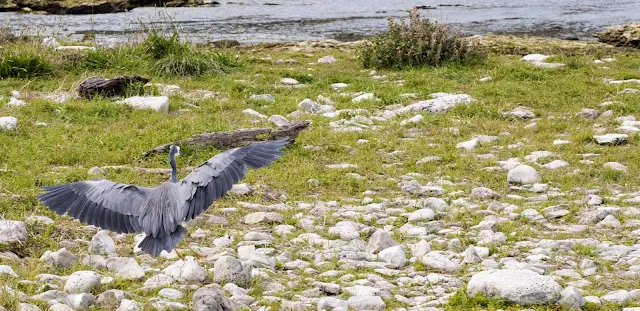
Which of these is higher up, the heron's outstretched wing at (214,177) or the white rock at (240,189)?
the heron's outstretched wing at (214,177)

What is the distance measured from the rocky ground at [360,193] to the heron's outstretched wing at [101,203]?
319 millimetres

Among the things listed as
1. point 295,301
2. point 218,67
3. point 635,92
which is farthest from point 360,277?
point 218,67

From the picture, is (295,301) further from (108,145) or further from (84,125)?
(84,125)

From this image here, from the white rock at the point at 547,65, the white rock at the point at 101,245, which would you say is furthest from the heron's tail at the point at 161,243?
the white rock at the point at 547,65

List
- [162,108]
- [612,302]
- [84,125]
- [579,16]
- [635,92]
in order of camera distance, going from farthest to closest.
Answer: [579,16] → [635,92] → [162,108] → [84,125] → [612,302]

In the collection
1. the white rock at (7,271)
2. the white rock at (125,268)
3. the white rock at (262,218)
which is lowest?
the white rock at (262,218)

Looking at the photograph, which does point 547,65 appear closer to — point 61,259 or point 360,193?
Answer: point 360,193

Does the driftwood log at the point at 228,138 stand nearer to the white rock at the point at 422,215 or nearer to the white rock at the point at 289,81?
the white rock at the point at 422,215

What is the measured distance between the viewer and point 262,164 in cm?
510

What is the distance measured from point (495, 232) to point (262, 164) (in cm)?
187

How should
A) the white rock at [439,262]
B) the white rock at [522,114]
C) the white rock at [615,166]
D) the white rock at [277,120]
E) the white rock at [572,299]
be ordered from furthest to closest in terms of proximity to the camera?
1. the white rock at [522,114]
2. the white rock at [277,120]
3. the white rock at [615,166]
4. the white rock at [439,262]
5. the white rock at [572,299]

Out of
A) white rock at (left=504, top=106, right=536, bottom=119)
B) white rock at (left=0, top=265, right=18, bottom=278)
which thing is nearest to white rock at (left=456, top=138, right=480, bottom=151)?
white rock at (left=504, top=106, right=536, bottom=119)

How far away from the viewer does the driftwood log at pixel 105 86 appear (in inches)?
413

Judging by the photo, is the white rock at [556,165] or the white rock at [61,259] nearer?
the white rock at [61,259]
